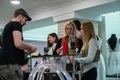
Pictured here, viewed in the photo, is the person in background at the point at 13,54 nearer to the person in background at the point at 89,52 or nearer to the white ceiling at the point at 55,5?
the person in background at the point at 89,52

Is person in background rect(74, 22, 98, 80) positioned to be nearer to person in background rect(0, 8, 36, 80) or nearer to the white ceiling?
person in background rect(0, 8, 36, 80)

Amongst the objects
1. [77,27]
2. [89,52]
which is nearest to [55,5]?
[77,27]

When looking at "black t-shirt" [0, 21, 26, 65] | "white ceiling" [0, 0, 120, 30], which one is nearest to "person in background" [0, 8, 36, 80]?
"black t-shirt" [0, 21, 26, 65]

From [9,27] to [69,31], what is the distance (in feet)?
2.68

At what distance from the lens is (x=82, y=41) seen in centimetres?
314

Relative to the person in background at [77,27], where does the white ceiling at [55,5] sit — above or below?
above

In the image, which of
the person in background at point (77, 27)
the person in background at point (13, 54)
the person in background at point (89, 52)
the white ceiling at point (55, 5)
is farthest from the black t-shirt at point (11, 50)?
the white ceiling at point (55, 5)

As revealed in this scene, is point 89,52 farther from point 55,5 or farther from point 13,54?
point 55,5

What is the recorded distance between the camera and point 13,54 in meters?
2.56

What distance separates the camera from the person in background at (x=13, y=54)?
2500 mm

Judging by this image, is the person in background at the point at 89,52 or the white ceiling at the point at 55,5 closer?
the person in background at the point at 89,52

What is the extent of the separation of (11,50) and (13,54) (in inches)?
1.7

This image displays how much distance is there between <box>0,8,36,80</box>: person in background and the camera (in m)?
2.50

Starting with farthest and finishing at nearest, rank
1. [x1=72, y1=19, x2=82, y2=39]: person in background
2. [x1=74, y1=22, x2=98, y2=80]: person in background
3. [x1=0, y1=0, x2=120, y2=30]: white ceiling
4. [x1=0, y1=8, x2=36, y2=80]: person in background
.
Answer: [x1=0, y1=0, x2=120, y2=30]: white ceiling, [x1=72, y1=19, x2=82, y2=39]: person in background, [x1=74, y1=22, x2=98, y2=80]: person in background, [x1=0, y1=8, x2=36, y2=80]: person in background
